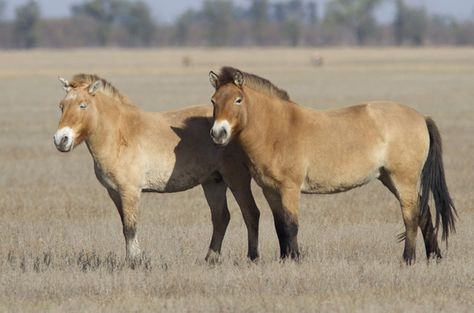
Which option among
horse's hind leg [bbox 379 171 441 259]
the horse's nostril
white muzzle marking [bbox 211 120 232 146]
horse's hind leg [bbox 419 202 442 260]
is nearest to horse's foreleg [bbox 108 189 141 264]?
the horse's nostril

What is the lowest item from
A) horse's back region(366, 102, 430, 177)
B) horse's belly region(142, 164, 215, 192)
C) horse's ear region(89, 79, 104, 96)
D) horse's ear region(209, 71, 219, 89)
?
horse's belly region(142, 164, 215, 192)

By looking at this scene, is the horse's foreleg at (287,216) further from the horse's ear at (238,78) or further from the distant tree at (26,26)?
the distant tree at (26,26)

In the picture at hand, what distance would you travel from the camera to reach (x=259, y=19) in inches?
7274

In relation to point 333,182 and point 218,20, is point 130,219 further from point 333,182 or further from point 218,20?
point 218,20

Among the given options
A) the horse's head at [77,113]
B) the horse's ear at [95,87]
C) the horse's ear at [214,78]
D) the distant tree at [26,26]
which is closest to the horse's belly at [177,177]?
the horse's head at [77,113]

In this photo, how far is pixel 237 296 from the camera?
8.73 m

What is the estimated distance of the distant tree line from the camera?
171m

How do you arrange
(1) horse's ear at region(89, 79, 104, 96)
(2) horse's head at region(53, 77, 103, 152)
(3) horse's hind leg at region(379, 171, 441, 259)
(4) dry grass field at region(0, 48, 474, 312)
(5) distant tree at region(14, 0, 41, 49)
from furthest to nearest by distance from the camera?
1. (5) distant tree at region(14, 0, 41, 49)
2. (3) horse's hind leg at region(379, 171, 441, 259)
3. (1) horse's ear at region(89, 79, 104, 96)
4. (2) horse's head at region(53, 77, 103, 152)
5. (4) dry grass field at region(0, 48, 474, 312)

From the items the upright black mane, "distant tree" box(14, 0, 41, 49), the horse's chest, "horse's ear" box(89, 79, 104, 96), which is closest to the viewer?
the upright black mane

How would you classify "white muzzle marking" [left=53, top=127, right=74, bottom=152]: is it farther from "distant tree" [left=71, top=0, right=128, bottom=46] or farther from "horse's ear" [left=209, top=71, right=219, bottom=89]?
"distant tree" [left=71, top=0, right=128, bottom=46]

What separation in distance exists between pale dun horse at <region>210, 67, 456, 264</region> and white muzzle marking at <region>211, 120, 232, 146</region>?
Answer: 4 centimetres

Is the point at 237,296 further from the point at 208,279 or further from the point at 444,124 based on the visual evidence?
the point at 444,124

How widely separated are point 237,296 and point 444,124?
64.2ft

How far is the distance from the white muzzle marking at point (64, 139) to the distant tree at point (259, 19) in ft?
554
